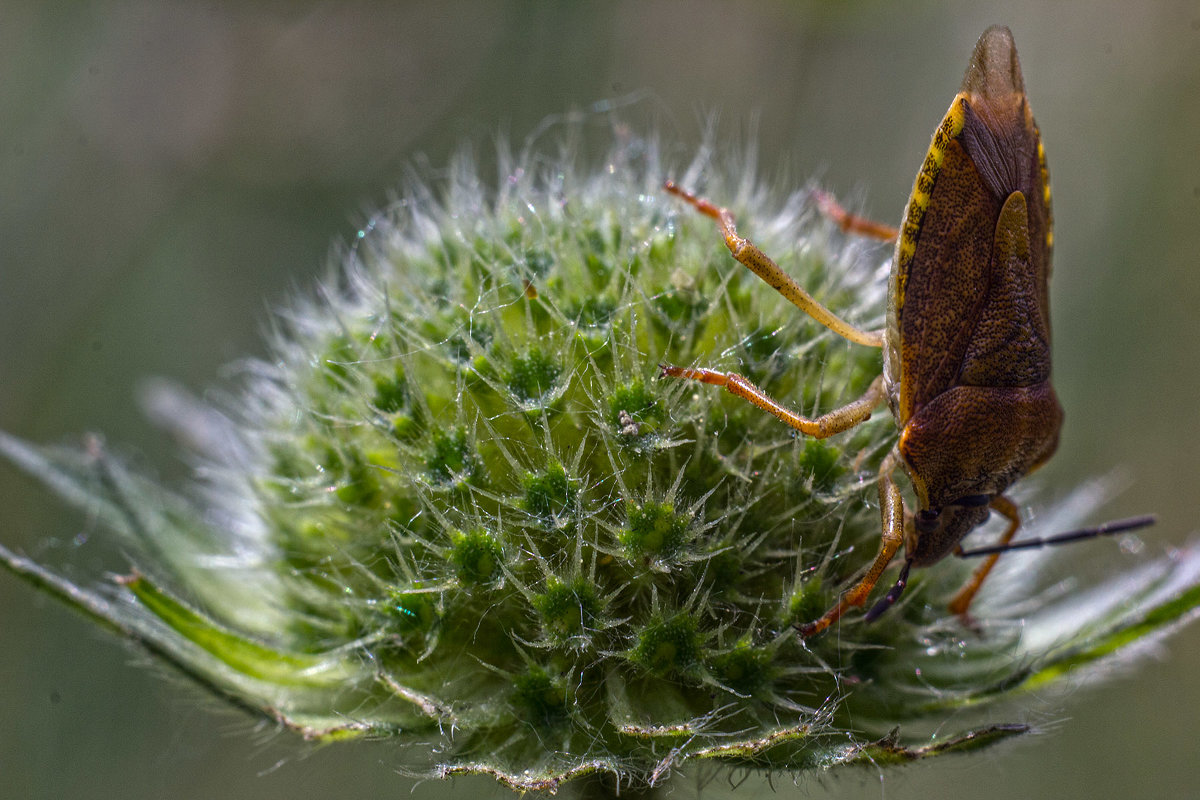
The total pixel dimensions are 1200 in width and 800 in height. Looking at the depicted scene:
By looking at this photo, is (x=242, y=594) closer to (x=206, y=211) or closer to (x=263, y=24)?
(x=206, y=211)

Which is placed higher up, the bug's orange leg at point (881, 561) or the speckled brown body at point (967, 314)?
the speckled brown body at point (967, 314)

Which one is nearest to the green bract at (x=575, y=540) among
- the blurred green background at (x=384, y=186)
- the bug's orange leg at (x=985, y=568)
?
the bug's orange leg at (x=985, y=568)

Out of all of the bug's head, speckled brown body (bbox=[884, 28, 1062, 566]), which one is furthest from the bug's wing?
the bug's head

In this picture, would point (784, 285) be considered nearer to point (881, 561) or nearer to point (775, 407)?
point (775, 407)

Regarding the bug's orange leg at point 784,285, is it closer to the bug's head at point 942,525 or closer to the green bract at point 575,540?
the green bract at point 575,540

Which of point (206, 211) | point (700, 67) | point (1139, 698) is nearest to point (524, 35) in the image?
point (700, 67)
